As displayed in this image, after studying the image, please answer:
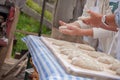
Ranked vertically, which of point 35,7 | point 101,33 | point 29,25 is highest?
point 35,7

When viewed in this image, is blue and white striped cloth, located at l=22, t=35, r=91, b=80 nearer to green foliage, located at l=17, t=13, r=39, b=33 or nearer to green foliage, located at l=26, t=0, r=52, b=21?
green foliage, located at l=26, t=0, r=52, b=21

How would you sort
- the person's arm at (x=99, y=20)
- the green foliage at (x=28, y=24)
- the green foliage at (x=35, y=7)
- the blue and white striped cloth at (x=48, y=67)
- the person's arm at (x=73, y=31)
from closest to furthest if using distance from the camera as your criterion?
the blue and white striped cloth at (x=48, y=67) → the person's arm at (x=99, y=20) → the person's arm at (x=73, y=31) → the green foliage at (x=35, y=7) → the green foliage at (x=28, y=24)

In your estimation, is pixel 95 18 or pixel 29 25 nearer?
pixel 95 18

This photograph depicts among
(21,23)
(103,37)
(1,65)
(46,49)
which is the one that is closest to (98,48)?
(103,37)

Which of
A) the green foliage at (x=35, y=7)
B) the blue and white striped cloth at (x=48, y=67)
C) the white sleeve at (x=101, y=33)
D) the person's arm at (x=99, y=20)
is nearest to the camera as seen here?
the blue and white striped cloth at (x=48, y=67)

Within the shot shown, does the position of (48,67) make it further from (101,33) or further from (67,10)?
(67,10)

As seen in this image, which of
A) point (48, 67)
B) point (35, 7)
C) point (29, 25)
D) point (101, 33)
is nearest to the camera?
point (48, 67)

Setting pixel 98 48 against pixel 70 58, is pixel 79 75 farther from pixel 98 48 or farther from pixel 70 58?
pixel 98 48

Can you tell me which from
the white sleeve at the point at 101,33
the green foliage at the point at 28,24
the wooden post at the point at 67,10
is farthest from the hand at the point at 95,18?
the green foliage at the point at 28,24

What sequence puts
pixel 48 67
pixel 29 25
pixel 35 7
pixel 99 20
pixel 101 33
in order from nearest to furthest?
pixel 48 67 < pixel 99 20 < pixel 101 33 < pixel 35 7 < pixel 29 25

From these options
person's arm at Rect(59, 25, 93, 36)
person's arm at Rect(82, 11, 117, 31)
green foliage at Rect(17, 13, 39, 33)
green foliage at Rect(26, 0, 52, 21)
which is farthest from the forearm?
green foliage at Rect(17, 13, 39, 33)

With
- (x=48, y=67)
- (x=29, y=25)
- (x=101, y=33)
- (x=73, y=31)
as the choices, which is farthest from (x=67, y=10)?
(x=29, y=25)

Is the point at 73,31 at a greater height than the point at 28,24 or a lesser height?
greater

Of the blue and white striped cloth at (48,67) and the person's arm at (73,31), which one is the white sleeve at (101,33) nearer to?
the person's arm at (73,31)
